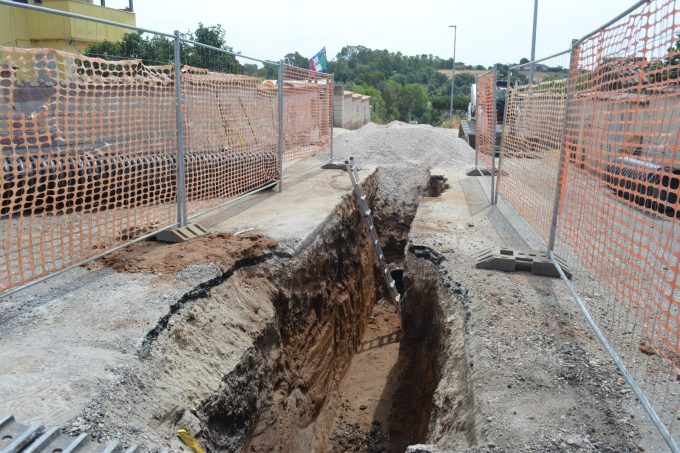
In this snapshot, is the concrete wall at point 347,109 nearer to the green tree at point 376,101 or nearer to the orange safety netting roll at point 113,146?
the orange safety netting roll at point 113,146

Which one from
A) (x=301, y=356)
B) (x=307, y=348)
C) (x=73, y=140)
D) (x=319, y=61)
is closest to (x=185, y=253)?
(x=73, y=140)

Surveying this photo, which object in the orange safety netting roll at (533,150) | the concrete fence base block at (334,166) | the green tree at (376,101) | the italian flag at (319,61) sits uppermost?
the italian flag at (319,61)

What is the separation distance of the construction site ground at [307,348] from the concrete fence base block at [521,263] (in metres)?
0.13

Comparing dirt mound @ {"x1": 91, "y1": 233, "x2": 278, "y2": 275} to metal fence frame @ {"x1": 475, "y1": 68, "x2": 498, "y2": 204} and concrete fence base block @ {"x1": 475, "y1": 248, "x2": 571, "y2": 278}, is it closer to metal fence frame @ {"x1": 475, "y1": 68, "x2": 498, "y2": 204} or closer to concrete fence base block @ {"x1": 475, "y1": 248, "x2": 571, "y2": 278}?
concrete fence base block @ {"x1": 475, "y1": 248, "x2": 571, "y2": 278}

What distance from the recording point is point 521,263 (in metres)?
5.66

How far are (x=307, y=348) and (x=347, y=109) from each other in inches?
835

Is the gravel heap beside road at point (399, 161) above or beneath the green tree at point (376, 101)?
beneath

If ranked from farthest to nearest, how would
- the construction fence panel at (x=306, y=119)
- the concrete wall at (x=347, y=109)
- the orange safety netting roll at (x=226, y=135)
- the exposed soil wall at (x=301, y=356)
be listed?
1. the concrete wall at (x=347, y=109)
2. the construction fence panel at (x=306, y=119)
3. the orange safety netting roll at (x=226, y=135)
4. the exposed soil wall at (x=301, y=356)

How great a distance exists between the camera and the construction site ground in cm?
329

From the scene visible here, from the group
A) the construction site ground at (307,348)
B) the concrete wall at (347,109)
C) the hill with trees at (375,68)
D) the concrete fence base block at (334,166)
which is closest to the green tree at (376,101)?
the hill with trees at (375,68)

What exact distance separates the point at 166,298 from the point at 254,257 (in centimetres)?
137

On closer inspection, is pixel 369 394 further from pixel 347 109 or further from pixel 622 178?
pixel 347 109

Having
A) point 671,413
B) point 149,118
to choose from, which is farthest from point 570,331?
point 149,118

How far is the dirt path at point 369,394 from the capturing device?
21.7 feet
